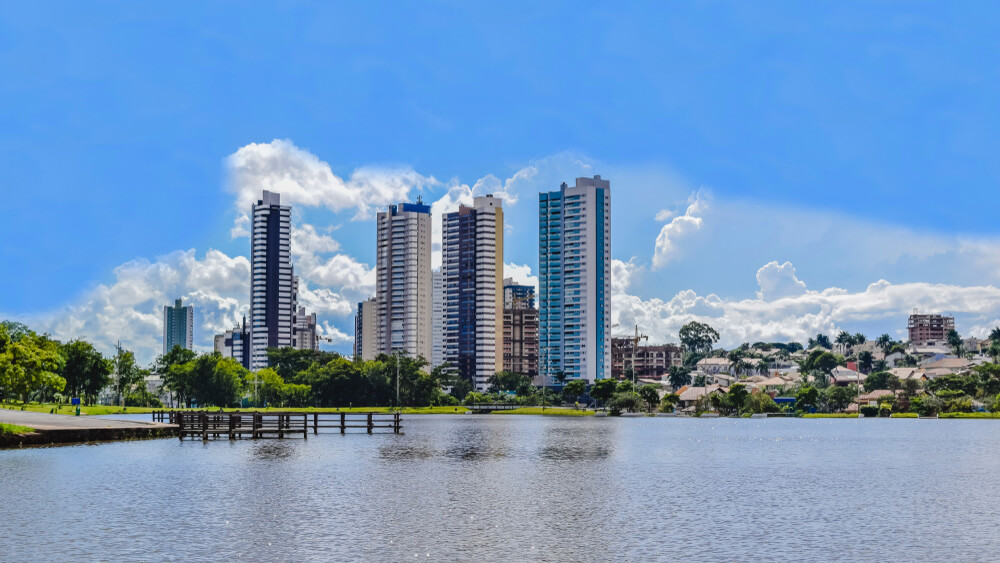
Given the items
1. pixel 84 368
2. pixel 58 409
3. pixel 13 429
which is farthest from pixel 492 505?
pixel 84 368

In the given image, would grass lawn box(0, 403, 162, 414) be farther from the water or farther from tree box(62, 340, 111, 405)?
the water

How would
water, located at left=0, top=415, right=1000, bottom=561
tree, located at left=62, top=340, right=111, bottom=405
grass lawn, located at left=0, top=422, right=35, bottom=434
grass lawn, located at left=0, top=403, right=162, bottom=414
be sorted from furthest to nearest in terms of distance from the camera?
tree, located at left=62, top=340, right=111, bottom=405 < grass lawn, located at left=0, top=403, right=162, bottom=414 < grass lawn, located at left=0, top=422, right=35, bottom=434 < water, located at left=0, top=415, right=1000, bottom=561

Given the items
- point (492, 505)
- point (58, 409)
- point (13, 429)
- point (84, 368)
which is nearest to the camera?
point (492, 505)

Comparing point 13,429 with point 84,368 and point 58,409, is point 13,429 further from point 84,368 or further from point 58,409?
point 84,368

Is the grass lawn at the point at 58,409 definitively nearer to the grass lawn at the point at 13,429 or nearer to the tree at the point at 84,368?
the tree at the point at 84,368

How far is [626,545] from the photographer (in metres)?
40.0

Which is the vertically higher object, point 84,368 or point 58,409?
point 84,368

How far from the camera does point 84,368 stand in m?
186

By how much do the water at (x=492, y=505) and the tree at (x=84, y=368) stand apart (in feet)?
334

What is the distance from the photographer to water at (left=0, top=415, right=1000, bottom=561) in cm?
3891

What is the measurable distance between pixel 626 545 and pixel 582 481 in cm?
2657

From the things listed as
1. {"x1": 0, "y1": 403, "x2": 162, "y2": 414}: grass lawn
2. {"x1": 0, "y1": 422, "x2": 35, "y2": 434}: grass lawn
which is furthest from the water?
{"x1": 0, "y1": 403, "x2": 162, "y2": 414}: grass lawn

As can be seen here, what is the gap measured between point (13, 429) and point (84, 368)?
363 feet

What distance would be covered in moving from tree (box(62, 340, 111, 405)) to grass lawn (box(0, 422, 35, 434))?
106 m
